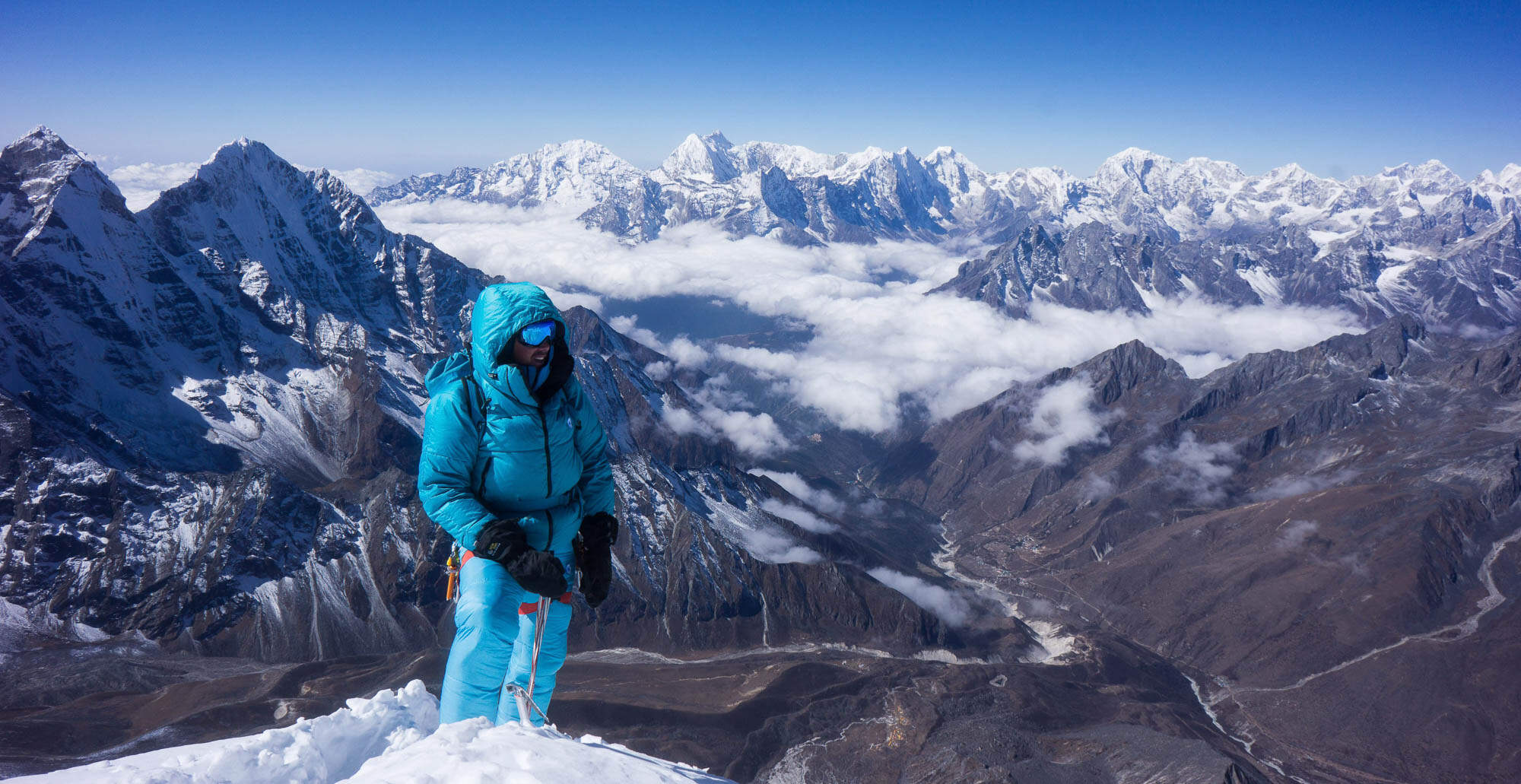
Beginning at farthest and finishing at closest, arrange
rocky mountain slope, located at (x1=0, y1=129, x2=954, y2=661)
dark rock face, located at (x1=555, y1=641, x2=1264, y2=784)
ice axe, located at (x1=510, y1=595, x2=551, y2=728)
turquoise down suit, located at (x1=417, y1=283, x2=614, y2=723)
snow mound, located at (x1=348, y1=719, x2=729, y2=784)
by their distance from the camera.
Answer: rocky mountain slope, located at (x1=0, y1=129, x2=954, y2=661) < dark rock face, located at (x1=555, y1=641, x2=1264, y2=784) < ice axe, located at (x1=510, y1=595, x2=551, y2=728) < turquoise down suit, located at (x1=417, y1=283, x2=614, y2=723) < snow mound, located at (x1=348, y1=719, x2=729, y2=784)

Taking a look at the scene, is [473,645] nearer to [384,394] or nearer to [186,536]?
[186,536]

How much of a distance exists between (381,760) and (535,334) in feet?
22.8

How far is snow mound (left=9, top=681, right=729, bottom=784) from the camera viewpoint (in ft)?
31.8

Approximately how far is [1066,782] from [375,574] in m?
136

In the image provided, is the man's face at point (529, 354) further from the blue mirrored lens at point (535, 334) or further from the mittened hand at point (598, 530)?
the mittened hand at point (598, 530)

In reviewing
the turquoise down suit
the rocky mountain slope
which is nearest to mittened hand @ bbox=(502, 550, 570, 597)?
the turquoise down suit

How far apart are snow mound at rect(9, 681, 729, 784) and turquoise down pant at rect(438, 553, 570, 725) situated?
0.64m

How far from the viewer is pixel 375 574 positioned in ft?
493

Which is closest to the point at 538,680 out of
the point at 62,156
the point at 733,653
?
the point at 733,653

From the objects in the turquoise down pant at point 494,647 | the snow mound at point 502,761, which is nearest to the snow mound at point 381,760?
the snow mound at point 502,761

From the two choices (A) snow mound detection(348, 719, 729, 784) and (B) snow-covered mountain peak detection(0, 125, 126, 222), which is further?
(B) snow-covered mountain peak detection(0, 125, 126, 222)

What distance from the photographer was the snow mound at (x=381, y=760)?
969 cm

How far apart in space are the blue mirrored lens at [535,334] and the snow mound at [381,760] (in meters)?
5.81

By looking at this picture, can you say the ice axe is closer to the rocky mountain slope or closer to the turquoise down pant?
the turquoise down pant
